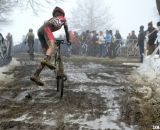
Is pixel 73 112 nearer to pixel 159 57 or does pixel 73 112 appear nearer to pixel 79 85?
pixel 79 85

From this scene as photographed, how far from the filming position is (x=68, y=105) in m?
8.38

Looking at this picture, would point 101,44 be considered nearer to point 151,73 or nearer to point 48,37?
point 151,73

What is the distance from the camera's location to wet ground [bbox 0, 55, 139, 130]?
21.9ft

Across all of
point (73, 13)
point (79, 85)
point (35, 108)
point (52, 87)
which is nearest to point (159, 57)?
point (79, 85)

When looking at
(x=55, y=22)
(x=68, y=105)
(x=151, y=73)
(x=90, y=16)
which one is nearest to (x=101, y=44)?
(x=151, y=73)

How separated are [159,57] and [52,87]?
4.56 meters

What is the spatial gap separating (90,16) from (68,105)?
189 feet

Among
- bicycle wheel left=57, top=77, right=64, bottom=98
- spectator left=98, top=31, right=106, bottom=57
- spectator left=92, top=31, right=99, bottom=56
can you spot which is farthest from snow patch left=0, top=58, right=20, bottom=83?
spectator left=92, top=31, right=99, bottom=56

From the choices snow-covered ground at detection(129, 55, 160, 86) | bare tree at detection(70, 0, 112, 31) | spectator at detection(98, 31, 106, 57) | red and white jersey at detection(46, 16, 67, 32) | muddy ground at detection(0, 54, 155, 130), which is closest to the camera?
muddy ground at detection(0, 54, 155, 130)

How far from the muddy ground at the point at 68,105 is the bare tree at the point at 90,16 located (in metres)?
52.3

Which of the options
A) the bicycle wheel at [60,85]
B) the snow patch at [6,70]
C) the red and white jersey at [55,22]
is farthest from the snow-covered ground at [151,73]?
the snow patch at [6,70]

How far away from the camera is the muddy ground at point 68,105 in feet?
21.9

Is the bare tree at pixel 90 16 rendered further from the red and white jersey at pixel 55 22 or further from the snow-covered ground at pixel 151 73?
the red and white jersey at pixel 55 22

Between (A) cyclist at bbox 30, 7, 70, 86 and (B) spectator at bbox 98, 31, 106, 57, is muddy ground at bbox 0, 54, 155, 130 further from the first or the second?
(B) spectator at bbox 98, 31, 106, 57
